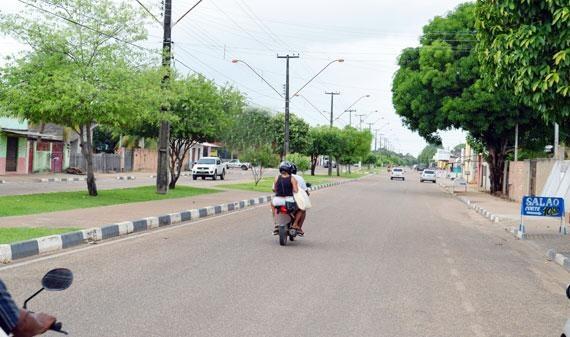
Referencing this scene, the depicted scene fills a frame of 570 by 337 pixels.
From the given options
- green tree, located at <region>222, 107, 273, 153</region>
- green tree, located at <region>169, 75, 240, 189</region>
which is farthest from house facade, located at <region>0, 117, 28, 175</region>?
green tree, located at <region>222, 107, 273, 153</region>

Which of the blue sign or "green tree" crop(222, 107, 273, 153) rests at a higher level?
"green tree" crop(222, 107, 273, 153)

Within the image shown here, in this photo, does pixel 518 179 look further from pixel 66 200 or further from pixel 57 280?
pixel 57 280

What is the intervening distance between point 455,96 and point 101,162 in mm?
28244

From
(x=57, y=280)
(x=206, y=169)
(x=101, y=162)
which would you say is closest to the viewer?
(x=57, y=280)

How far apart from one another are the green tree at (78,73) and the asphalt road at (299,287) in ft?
23.7

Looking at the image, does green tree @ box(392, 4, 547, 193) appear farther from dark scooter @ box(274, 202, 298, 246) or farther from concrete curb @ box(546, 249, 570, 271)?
Answer: dark scooter @ box(274, 202, 298, 246)

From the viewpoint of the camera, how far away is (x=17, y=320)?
3047mm

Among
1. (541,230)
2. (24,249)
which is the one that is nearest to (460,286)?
(24,249)

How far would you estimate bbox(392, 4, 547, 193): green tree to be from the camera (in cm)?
3697

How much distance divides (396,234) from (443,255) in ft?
11.9

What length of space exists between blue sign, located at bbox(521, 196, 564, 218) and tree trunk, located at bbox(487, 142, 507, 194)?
81.0 ft

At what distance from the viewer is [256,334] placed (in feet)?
20.6

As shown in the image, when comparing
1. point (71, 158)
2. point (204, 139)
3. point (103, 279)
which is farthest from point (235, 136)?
point (103, 279)

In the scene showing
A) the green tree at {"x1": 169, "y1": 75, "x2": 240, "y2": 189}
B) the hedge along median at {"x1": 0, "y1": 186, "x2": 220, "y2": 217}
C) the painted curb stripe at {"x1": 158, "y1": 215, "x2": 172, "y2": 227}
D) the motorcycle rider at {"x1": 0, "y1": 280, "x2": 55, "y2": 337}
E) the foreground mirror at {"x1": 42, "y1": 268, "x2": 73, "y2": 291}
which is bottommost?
the painted curb stripe at {"x1": 158, "y1": 215, "x2": 172, "y2": 227}
